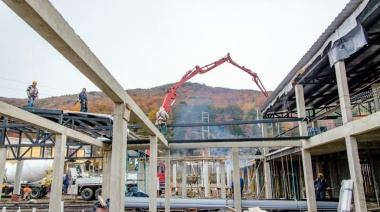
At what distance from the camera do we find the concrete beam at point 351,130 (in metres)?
7.12

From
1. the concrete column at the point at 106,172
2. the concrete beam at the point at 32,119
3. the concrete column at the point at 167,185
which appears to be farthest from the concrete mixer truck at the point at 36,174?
the concrete column at the point at 167,185

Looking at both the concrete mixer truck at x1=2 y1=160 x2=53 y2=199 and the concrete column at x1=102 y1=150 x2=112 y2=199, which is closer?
the concrete column at x1=102 y1=150 x2=112 y2=199

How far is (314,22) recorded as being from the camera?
22.5 m

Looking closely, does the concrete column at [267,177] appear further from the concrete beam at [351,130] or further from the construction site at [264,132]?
the concrete beam at [351,130]

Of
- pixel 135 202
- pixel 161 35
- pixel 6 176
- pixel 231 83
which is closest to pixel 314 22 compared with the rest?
pixel 135 202

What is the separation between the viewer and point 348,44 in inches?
331

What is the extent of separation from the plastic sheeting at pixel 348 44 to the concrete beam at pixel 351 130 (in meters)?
1.96

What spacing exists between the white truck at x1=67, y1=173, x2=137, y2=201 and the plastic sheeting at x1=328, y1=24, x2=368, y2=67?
1518cm

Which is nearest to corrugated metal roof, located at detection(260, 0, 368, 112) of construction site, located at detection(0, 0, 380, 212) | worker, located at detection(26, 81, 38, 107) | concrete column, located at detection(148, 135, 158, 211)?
construction site, located at detection(0, 0, 380, 212)

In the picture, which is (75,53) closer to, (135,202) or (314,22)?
(135,202)

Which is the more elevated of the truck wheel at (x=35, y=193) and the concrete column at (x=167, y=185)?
the concrete column at (x=167, y=185)

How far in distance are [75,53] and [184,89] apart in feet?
263

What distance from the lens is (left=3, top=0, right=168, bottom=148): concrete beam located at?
2846 mm

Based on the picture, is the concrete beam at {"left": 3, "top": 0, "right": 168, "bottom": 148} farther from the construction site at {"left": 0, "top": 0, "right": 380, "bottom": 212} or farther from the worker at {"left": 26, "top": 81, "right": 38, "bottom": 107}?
the worker at {"left": 26, "top": 81, "right": 38, "bottom": 107}
